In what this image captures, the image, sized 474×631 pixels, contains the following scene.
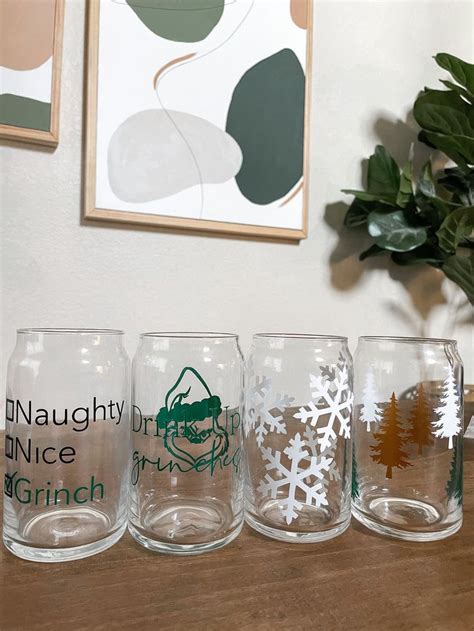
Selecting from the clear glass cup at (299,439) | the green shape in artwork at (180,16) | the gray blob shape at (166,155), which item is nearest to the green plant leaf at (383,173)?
the gray blob shape at (166,155)

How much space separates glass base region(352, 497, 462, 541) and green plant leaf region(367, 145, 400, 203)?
905mm

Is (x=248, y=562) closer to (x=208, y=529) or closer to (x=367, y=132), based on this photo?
(x=208, y=529)

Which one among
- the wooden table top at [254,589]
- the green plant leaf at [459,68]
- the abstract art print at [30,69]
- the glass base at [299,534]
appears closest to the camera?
the wooden table top at [254,589]

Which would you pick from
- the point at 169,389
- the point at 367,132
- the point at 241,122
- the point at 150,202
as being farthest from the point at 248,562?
the point at 367,132

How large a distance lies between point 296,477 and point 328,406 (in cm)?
7

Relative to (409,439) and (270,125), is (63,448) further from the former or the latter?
(270,125)

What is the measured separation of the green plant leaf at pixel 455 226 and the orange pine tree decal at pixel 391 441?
78cm

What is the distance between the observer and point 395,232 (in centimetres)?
114

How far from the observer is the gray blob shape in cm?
98

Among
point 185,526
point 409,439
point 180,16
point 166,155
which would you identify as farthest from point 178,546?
point 180,16

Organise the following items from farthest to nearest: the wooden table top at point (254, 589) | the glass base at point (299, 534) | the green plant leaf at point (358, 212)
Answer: the green plant leaf at point (358, 212) → the glass base at point (299, 534) → the wooden table top at point (254, 589)

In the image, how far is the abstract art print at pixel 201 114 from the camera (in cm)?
97

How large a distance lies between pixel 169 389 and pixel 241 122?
851 mm

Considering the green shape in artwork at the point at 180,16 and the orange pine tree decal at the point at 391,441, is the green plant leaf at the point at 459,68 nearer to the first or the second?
the green shape in artwork at the point at 180,16
